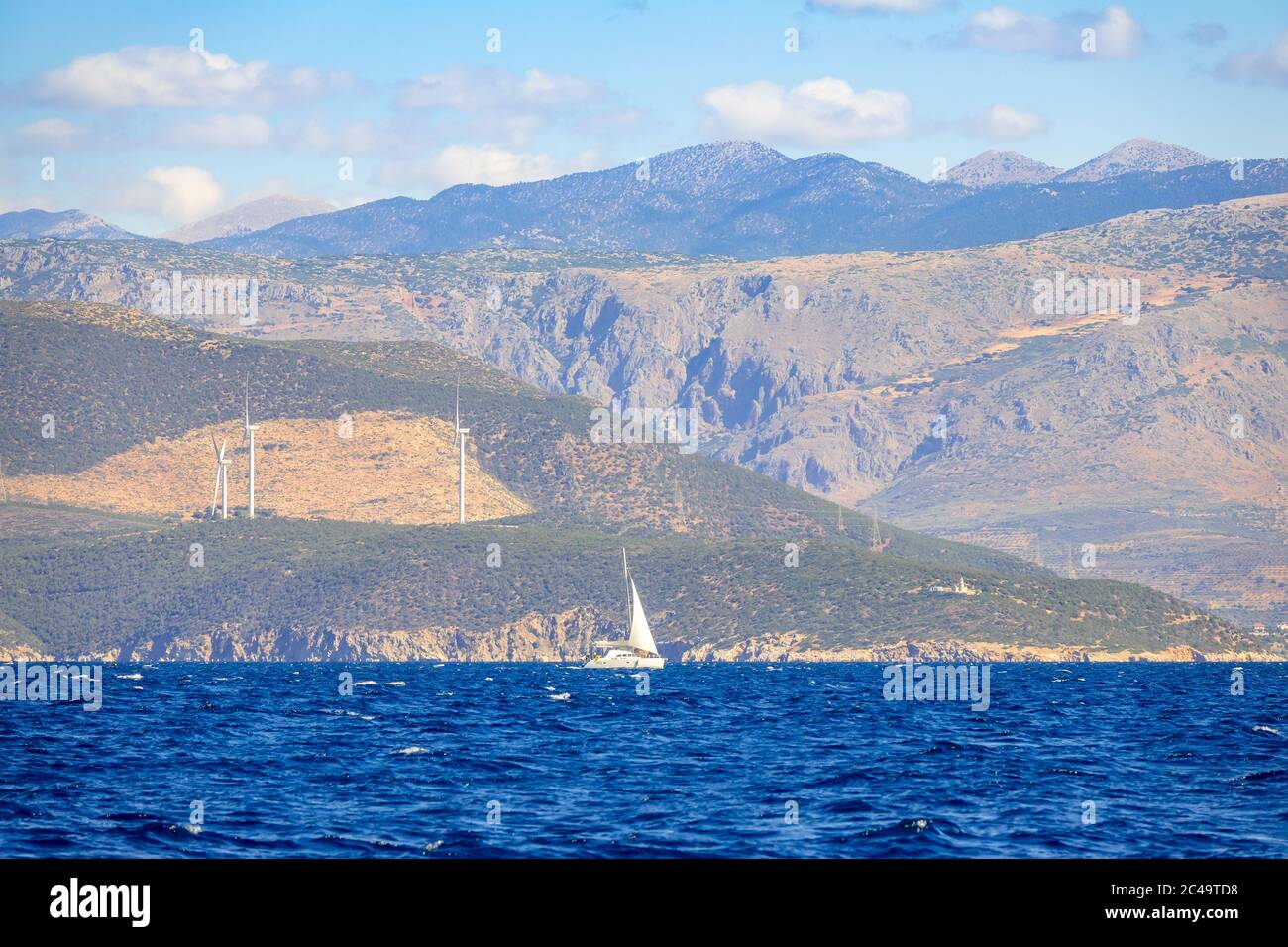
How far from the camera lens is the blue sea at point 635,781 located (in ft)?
162

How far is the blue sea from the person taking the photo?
162 feet

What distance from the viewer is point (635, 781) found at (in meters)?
65.9

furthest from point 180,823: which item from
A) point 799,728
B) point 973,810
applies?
point 799,728

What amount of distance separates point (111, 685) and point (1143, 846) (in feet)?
399
